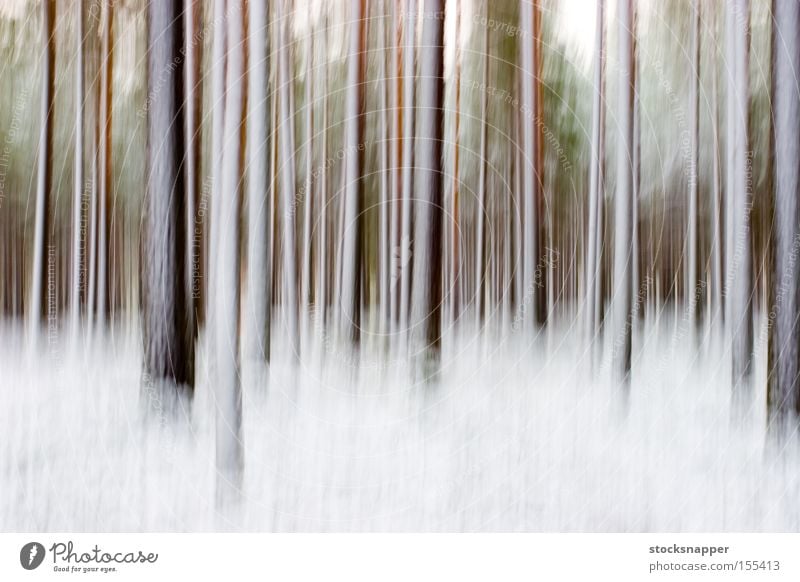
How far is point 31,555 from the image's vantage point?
1.18 m

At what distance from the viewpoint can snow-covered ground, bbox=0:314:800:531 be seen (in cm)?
120

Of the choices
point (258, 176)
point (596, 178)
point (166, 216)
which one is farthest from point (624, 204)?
point (166, 216)

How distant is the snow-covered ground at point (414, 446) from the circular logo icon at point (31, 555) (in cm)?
5

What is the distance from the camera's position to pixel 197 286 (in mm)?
1178

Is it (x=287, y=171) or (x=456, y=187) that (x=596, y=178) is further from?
(x=287, y=171)

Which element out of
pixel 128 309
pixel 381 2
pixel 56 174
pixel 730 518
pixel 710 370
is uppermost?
pixel 381 2

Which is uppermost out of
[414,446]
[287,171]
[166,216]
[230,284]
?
[287,171]

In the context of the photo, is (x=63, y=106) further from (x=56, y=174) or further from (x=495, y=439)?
(x=495, y=439)

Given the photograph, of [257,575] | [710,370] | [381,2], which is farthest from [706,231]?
[257,575]

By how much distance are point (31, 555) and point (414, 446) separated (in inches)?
37.1

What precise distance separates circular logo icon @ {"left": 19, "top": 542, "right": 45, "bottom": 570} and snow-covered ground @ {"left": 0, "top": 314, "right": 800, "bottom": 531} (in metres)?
0.05

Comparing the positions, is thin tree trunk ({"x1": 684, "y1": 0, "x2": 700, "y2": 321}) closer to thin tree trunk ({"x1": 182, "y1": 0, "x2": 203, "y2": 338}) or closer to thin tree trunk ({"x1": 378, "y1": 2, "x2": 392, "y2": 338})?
→ thin tree trunk ({"x1": 378, "y1": 2, "x2": 392, "y2": 338})

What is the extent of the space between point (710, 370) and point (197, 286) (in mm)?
1263

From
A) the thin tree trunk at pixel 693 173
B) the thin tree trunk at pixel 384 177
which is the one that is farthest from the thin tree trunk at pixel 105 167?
the thin tree trunk at pixel 693 173
